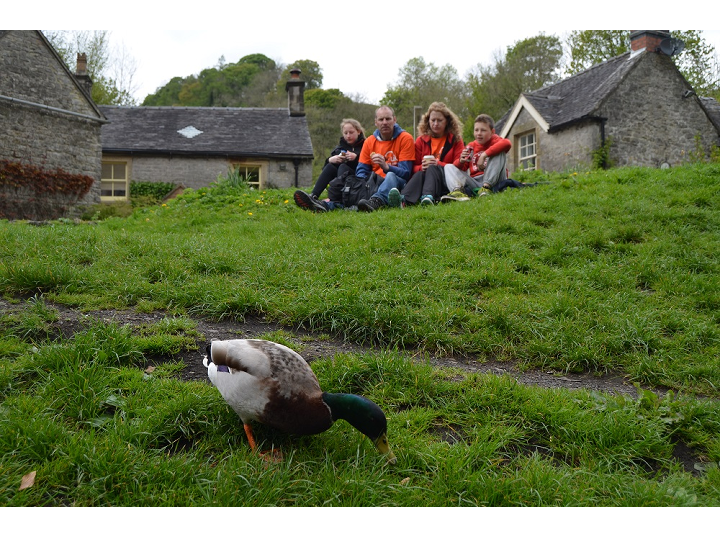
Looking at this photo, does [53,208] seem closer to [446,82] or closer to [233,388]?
[233,388]

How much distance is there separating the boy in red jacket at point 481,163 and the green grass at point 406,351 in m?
1.48

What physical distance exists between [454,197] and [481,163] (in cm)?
110

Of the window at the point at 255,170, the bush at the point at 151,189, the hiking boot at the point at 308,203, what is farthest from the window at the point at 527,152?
the bush at the point at 151,189

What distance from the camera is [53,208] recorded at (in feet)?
60.1

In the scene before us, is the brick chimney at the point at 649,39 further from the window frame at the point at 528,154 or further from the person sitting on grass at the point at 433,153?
the person sitting on grass at the point at 433,153

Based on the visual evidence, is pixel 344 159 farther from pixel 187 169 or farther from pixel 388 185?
pixel 187 169

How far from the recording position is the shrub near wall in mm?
17094

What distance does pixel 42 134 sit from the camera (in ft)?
59.7

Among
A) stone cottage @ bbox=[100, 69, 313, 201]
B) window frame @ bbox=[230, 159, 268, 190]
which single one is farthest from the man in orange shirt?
window frame @ bbox=[230, 159, 268, 190]

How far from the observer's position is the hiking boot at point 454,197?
27.2 ft

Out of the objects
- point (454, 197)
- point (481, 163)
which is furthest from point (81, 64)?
point (454, 197)

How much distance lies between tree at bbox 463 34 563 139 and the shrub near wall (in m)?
18.2

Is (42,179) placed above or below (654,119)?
below

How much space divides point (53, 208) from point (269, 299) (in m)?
17.3
